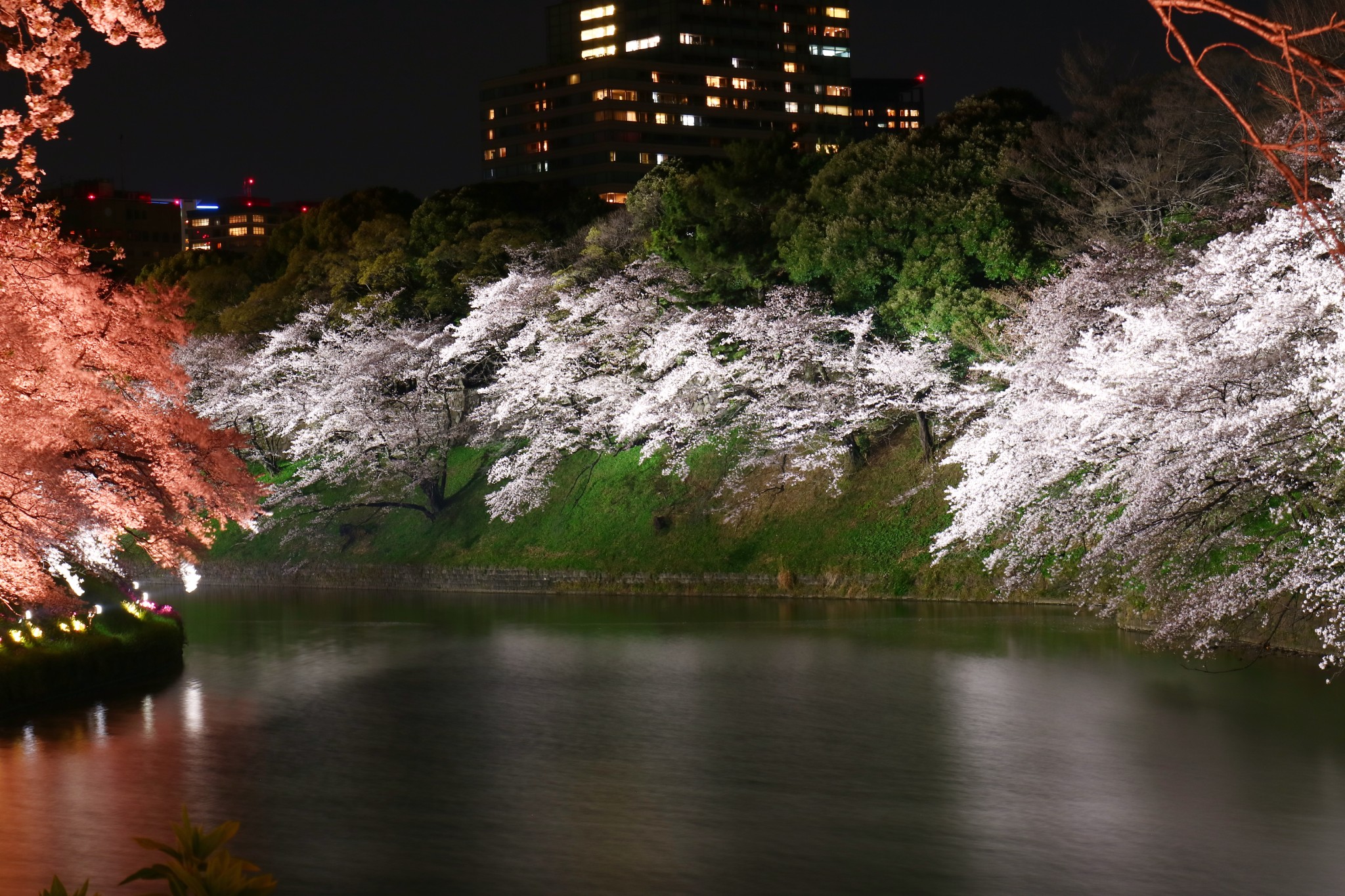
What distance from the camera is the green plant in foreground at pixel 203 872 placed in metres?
4.41

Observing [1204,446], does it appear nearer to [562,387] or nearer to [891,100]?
[562,387]

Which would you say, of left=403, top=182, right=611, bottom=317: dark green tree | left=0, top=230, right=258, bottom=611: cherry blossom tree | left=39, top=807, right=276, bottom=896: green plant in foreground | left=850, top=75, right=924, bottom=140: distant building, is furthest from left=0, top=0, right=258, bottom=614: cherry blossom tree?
left=850, top=75, right=924, bottom=140: distant building

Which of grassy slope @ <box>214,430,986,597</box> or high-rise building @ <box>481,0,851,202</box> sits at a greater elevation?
high-rise building @ <box>481,0,851,202</box>

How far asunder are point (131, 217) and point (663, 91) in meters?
48.7

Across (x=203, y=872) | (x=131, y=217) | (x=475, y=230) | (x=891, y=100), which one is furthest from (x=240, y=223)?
(x=203, y=872)

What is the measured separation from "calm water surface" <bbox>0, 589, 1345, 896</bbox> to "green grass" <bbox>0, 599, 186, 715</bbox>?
712 mm

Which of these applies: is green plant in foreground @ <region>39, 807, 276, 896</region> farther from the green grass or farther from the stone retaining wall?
the stone retaining wall

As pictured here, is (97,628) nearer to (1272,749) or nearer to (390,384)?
(1272,749)

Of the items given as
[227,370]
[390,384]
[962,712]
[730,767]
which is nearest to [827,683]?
[962,712]

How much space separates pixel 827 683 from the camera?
1833 cm

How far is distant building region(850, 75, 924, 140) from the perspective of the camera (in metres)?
143

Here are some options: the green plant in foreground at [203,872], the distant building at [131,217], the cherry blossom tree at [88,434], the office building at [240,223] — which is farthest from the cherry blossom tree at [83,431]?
the office building at [240,223]

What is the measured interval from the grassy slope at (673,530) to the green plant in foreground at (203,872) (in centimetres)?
2326

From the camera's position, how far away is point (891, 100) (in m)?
144
